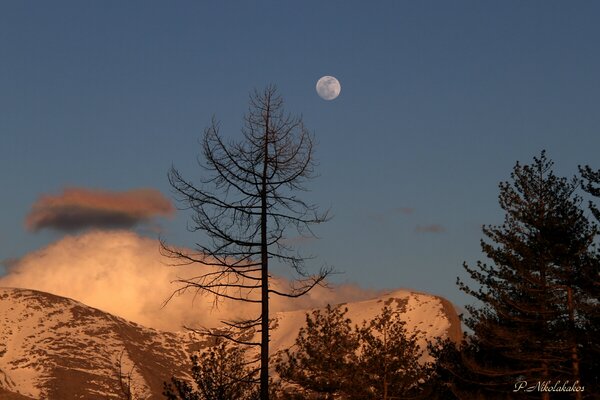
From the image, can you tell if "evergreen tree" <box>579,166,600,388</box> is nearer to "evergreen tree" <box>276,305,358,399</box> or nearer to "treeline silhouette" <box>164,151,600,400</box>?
"treeline silhouette" <box>164,151,600,400</box>

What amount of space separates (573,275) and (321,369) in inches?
688

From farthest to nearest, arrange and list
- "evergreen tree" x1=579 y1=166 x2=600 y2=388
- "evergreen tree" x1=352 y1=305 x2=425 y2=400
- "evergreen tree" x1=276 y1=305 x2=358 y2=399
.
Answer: "evergreen tree" x1=276 y1=305 x2=358 y2=399 → "evergreen tree" x1=352 y1=305 x2=425 y2=400 → "evergreen tree" x1=579 y1=166 x2=600 y2=388

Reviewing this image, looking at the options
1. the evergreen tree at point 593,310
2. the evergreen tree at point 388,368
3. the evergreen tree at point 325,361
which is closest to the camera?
the evergreen tree at point 593,310

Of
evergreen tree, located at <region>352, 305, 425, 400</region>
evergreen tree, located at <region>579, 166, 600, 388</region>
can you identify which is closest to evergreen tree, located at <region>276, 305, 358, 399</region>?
evergreen tree, located at <region>352, 305, 425, 400</region>

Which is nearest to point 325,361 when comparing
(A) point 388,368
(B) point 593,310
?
(A) point 388,368

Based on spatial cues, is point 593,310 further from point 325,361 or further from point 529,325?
point 325,361

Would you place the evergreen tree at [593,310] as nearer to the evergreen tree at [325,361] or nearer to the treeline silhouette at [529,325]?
the treeline silhouette at [529,325]

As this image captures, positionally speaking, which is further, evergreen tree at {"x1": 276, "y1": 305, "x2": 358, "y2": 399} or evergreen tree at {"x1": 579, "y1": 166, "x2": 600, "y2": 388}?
evergreen tree at {"x1": 276, "y1": 305, "x2": 358, "y2": 399}

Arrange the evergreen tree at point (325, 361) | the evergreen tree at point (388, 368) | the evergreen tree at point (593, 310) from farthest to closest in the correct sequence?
the evergreen tree at point (325, 361) → the evergreen tree at point (388, 368) → the evergreen tree at point (593, 310)

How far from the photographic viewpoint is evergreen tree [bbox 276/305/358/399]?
1896 inches

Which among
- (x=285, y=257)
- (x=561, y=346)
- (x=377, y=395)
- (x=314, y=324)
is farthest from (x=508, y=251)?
(x=285, y=257)

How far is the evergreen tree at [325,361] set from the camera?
1896 inches

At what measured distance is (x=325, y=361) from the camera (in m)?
49.7

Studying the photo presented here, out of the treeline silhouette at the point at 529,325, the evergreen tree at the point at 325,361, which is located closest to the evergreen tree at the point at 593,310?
the treeline silhouette at the point at 529,325
